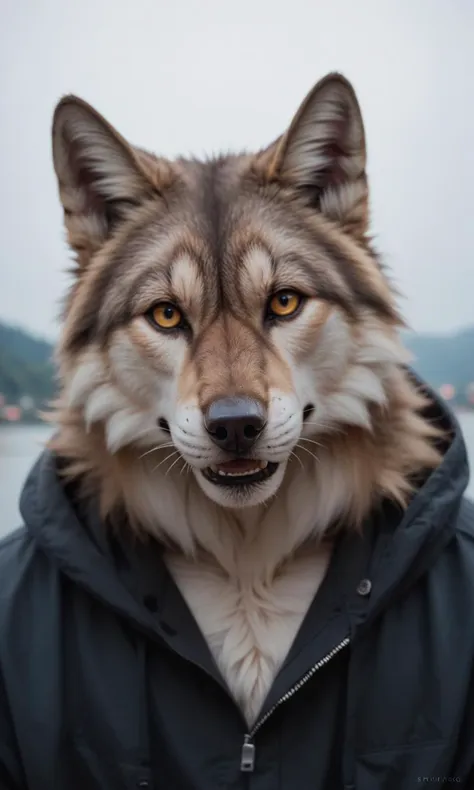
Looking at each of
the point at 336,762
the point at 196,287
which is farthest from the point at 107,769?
the point at 196,287

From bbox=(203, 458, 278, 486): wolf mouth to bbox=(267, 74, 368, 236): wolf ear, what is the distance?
0.52 meters

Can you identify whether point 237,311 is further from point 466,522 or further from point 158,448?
point 466,522

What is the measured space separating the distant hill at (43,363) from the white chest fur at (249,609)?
0.79 metres

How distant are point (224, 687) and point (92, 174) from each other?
0.95 metres

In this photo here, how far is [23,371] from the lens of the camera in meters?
2.13

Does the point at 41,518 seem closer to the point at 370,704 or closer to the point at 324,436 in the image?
the point at 324,436

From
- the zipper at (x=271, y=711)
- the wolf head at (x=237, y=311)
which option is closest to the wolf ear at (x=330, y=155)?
the wolf head at (x=237, y=311)

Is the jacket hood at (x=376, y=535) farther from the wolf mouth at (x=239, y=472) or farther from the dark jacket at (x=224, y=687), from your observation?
the wolf mouth at (x=239, y=472)

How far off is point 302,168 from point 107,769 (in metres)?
1.12

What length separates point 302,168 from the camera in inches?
57.1

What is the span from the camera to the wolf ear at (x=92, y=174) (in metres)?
1.39

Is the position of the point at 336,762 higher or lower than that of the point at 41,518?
lower

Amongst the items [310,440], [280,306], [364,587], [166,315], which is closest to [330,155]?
[280,306]

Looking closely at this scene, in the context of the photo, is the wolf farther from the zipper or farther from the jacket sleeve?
the jacket sleeve
